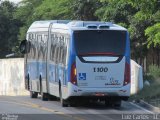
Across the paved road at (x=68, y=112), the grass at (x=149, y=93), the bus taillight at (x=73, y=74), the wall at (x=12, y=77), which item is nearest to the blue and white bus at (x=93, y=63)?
the bus taillight at (x=73, y=74)

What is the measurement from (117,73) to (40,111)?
129 inches

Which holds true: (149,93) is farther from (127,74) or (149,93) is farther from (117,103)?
(127,74)

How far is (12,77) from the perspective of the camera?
48438mm

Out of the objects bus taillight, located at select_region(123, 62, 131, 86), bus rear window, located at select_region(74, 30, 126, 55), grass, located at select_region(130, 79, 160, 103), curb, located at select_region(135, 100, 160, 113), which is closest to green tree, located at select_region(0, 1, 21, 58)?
grass, located at select_region(130, 79, 160, 103)

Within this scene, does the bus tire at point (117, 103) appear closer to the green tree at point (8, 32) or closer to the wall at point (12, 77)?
the wall at point (12, 77)

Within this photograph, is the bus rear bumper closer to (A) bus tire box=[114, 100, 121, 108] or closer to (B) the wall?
(A) bus tire box=[114, 100, 121, 108]

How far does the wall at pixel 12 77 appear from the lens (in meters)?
46.5

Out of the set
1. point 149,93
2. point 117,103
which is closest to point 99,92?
point 117,103

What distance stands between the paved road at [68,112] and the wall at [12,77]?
2143cm

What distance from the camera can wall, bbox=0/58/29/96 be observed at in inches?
1832

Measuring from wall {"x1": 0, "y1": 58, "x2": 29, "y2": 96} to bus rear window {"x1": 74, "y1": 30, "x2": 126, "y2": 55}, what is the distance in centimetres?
2296

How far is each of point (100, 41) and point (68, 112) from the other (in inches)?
124

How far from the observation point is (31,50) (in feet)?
95.6

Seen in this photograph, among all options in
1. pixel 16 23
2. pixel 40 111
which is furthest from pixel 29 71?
pixel 16 23
